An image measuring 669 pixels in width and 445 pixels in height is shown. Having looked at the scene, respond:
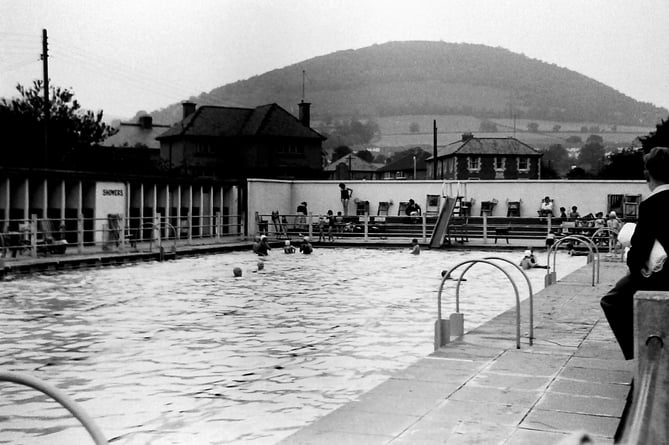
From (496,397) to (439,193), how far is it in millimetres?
31184

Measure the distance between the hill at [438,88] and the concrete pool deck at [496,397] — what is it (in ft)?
437

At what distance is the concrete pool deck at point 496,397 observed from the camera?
4965 mm

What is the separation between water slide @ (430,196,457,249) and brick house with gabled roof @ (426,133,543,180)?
48.4 meters

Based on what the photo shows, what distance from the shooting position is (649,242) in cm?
509

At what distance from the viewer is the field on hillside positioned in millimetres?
132875

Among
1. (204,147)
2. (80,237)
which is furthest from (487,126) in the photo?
(80,237)

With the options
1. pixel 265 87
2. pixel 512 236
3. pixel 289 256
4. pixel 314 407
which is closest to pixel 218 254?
pixel 289 256

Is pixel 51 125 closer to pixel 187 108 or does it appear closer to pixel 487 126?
pixel 187 108

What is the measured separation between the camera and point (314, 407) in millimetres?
6352

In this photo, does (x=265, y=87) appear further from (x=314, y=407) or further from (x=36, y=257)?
(x=314, y=407)

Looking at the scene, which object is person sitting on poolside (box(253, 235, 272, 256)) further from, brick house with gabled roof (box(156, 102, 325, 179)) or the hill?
the hill

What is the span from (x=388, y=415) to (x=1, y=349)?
548 cm

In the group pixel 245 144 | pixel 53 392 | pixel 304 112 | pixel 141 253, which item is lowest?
pixel 141 253

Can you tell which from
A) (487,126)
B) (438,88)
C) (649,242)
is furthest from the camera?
(438,88)
